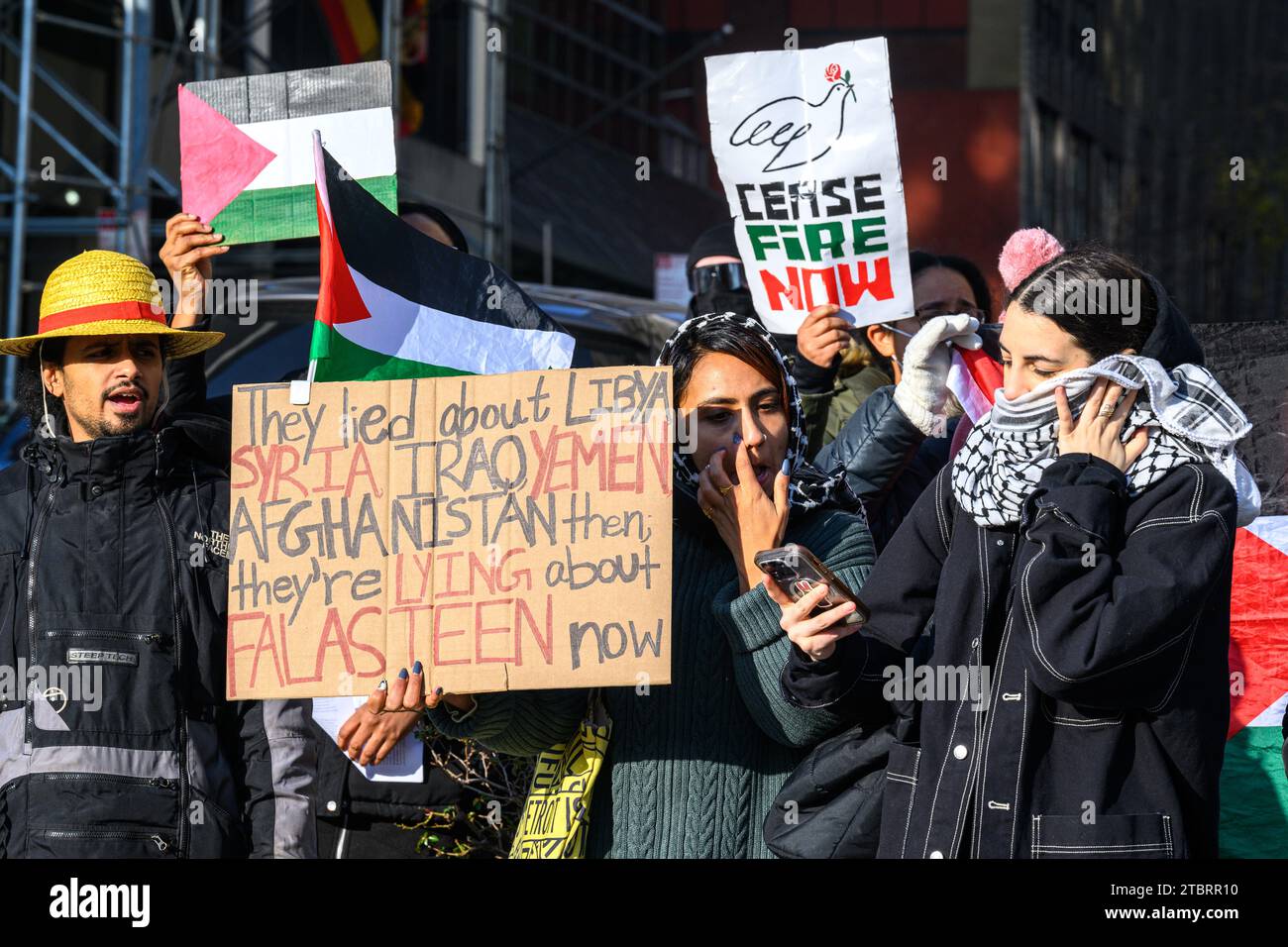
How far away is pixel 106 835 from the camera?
3.69 m

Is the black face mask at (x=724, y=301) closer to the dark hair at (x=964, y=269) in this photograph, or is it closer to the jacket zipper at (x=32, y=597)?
the dark hair at (x=964, y=269)

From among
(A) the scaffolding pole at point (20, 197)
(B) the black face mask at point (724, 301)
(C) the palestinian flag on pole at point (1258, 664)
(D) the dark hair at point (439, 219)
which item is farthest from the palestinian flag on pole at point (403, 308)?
(A) the scaffolding pole at point (20, 197)

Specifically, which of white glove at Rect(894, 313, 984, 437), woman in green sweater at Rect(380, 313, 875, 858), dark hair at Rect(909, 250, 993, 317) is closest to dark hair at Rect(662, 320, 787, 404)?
woman in green sweater at Rect(380, 313, 875, 858)

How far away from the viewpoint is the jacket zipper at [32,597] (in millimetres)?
3760

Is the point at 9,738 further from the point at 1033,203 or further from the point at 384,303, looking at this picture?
the point at 1033,203

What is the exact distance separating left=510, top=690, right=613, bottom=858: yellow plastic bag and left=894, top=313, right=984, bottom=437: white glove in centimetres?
105

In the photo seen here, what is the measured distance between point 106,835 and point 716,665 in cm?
127

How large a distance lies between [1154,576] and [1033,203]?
28.8 metres

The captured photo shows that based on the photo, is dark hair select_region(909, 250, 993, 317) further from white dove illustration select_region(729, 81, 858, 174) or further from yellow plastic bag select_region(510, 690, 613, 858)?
yellow plastic bag select_region(510, 690, 613, 858)

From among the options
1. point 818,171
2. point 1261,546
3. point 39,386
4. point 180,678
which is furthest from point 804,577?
point 39,386

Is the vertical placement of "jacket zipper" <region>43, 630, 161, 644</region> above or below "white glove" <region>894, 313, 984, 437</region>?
below

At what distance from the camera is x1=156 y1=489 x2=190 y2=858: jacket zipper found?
12.4ft

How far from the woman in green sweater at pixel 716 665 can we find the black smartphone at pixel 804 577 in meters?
0.17

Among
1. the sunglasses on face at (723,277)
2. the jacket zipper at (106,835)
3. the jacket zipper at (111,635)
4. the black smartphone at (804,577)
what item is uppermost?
the sunglasses on face at (723,277)
